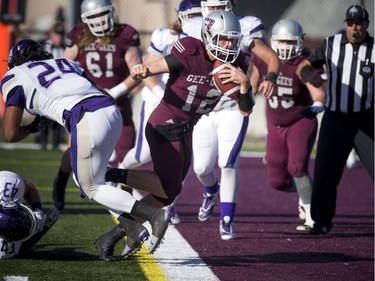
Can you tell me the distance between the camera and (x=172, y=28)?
7035 millimetres

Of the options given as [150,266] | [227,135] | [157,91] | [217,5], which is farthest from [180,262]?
[217,5]

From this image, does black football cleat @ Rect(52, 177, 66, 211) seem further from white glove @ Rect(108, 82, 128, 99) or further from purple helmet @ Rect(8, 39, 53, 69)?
purple helmet @ Rect(8, 39, 53, 69)

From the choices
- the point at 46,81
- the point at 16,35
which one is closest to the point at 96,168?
the point at 46,81

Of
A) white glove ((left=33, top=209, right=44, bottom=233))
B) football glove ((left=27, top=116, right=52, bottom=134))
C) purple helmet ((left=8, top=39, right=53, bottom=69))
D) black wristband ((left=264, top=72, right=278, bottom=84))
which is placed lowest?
white glove ((left=33, top=209, right=44, bottom=233))

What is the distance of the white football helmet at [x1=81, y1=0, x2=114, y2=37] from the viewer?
23.6 feet

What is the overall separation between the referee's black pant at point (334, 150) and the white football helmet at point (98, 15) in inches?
77.6

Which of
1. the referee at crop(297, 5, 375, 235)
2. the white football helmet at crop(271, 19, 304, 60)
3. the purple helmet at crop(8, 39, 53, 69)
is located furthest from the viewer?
the white football helmet at crop(271, 19, 304, 60)

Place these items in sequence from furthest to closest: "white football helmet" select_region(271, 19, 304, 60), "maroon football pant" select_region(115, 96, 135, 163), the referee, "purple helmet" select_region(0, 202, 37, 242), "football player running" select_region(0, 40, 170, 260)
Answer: "maroon football pant" select_region(115, 96, 135, 163), "white football helmet" select_region(271, 19, 304, 60), the referee, "purple helmet" select_region(0, 202, 37, 242), "football player running" select_region(0, 40, 170, 260)

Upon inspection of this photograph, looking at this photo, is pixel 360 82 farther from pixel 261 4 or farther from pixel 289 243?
pixel 261 4

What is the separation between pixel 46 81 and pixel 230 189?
206 centimetres

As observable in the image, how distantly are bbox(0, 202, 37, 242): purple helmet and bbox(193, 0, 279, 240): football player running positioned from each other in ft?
5.63

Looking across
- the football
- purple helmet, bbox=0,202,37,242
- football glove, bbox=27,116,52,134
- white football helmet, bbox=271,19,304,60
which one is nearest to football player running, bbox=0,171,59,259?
purple helmet, bbox=0,202,37,242

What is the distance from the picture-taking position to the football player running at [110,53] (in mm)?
7270

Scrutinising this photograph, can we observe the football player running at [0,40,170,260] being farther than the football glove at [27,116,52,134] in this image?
No
